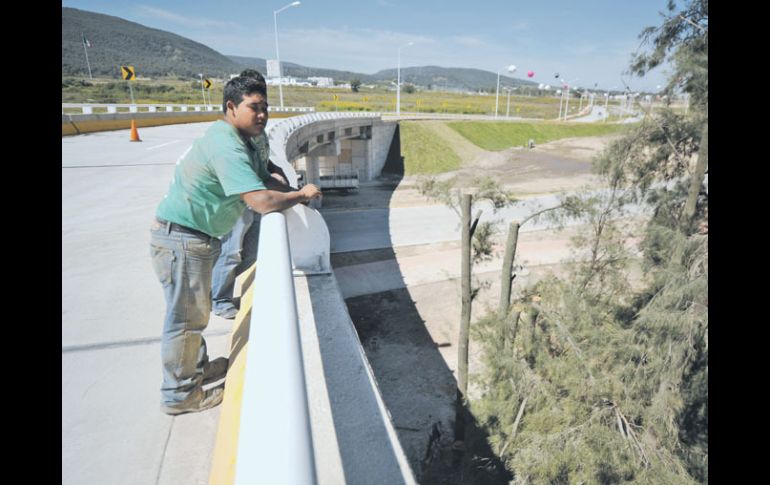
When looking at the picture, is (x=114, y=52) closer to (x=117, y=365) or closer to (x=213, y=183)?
(x=117, y=365)

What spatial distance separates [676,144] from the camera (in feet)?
39.8

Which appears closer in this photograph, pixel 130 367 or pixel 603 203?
pixel 130 367

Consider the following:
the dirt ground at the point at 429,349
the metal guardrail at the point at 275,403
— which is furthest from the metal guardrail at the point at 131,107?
the metal guardrail at the point at 275,403

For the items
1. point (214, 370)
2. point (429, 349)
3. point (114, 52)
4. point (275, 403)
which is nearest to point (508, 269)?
point (429, 349)

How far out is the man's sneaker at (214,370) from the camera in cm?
261

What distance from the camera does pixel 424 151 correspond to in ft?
130

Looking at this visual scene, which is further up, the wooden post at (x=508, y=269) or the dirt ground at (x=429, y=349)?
the wooden post at (x=508, y=269)

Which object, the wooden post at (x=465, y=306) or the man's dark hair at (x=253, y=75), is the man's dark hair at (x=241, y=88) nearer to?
the man's dark hair at (x=253, y=75)

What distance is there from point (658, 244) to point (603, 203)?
2.10m

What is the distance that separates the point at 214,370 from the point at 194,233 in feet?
2.99

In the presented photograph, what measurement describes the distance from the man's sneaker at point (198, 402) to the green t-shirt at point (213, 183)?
0.95 m

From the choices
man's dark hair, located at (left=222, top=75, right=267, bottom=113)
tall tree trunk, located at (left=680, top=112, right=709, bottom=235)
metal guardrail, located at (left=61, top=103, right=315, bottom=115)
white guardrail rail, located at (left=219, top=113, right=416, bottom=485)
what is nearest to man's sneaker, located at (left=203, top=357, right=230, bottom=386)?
white guardrail rail, located at (left=219, top=113, right=416, bottom=485)
